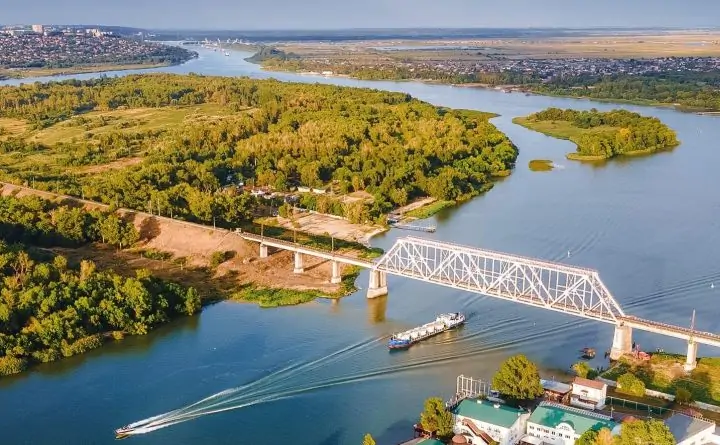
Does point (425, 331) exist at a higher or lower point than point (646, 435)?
lower

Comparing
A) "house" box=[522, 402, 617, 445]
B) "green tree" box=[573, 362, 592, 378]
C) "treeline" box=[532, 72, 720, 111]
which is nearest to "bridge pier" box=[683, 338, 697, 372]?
"green tree" box=[573, 362, 592, 378]

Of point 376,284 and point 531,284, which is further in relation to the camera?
point 376,284

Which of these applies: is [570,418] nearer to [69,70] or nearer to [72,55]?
[69,70]

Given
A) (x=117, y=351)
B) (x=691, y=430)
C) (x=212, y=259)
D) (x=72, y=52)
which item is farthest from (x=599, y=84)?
(x=72, y=52)

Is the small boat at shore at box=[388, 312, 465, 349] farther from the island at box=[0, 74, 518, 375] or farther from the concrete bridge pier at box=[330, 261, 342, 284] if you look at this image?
the concrete bridge pier at box=[330, 261, 342, 284]

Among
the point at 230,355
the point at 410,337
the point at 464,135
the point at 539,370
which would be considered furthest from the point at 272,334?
the point at 464,135

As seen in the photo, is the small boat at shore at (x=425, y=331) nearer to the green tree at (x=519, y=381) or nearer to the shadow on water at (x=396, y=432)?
the green tree at (x=519, y=381)

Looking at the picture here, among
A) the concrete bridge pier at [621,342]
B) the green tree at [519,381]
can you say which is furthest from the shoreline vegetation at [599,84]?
the green tree at [519,381]
